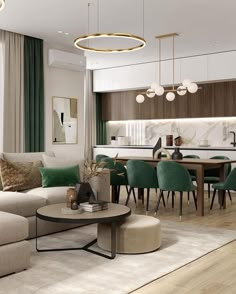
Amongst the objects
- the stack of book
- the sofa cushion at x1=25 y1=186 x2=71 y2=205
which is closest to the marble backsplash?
the sofa cushion at x1=25 y1=186 x2=71 y2=205

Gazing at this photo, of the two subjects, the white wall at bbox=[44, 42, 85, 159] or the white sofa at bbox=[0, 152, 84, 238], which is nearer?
the white sofa at bbox=[0, 152, 84, 238]

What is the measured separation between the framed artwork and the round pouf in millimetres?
4273

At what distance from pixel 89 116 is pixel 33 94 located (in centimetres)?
315

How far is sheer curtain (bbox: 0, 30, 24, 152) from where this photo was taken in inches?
275

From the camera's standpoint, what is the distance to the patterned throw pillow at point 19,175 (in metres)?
4.94

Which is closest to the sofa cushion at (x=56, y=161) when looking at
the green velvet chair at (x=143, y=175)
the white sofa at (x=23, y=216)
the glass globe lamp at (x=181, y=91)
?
the white sofa at (x=23, y=216)

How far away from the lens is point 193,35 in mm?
7016

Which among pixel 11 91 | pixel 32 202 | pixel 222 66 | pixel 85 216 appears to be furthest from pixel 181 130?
pixel 85 216

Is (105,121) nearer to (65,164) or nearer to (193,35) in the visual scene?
(193,35)

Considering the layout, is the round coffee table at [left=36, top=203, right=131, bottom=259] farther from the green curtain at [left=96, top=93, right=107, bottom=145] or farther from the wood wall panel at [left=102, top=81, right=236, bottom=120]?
the green curtain at [left=96, top=93, right=107, bottom=145]

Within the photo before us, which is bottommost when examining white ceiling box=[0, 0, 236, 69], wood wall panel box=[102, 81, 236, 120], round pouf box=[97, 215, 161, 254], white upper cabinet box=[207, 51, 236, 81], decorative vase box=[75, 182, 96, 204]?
round pouf box=[97, 215, 161, 254]

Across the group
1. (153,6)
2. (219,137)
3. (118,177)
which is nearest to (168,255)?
(118,177)

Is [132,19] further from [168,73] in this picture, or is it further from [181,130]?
[181,130]

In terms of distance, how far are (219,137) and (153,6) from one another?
4.24m
